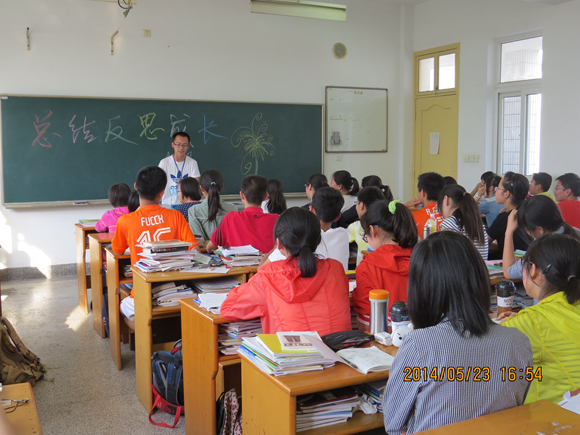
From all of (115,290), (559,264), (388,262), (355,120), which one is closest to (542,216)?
(388,262)

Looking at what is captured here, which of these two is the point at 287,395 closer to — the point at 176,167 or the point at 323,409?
the point at 323,409

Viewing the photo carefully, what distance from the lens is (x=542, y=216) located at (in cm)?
262

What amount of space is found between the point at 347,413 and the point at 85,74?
5402mm

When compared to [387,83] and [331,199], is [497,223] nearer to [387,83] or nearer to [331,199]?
[331,199]

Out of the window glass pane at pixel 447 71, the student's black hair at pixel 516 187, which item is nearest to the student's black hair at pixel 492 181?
the student's black hair at pixel 516 187

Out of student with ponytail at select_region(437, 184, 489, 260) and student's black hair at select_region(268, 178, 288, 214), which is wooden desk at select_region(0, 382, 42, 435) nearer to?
student with ponytail at select_region(437, 184, 489, 260)

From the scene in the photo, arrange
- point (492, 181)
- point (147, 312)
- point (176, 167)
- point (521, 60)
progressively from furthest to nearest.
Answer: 1. point (521, 60)
2. point (176, 167)
3. point (492, 181)
4. point (147, 312)

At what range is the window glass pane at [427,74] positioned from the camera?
24.5 feet

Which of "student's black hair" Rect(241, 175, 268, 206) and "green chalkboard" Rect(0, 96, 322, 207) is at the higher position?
"green chalkboard" Rect(0, 96, 322, 207)

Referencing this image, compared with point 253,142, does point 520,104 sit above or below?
above

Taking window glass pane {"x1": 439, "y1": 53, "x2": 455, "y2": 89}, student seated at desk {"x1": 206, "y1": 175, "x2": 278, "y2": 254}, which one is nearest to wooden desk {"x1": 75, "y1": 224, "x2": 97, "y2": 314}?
student seated at desk {"x1": 206, "y1": 175, "x2": 278, "y2": 254}

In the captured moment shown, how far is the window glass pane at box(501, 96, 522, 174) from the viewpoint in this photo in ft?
21.7

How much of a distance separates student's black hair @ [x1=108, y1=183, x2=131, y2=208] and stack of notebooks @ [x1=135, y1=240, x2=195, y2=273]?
1.82 metres

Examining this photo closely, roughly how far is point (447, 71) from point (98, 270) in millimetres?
5430
